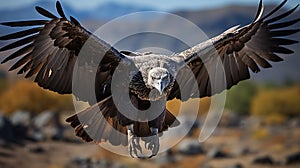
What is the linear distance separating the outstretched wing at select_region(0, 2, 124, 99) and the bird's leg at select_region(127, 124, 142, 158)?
1.20m

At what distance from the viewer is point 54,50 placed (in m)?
13.3

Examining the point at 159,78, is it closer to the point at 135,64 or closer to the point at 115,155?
the point at 135,64

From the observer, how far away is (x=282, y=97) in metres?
88.1

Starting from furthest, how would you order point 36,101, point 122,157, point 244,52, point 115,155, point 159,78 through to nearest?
point 36,101
point 115,155
point 122,157
point 244,52
point 159,78

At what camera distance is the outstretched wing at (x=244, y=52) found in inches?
574

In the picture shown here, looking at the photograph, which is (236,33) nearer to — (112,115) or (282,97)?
(112,115)

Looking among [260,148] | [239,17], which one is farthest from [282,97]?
[239,17]

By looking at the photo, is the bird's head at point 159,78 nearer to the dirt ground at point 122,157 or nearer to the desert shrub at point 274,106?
the dirt ground at point 122,157

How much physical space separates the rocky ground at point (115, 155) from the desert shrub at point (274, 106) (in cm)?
1052

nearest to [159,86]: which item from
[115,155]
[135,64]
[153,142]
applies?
[135,64]

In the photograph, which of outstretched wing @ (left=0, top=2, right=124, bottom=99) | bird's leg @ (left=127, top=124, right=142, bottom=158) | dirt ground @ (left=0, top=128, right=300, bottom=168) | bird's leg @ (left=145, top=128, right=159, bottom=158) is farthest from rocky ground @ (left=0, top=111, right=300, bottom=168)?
outstretched wing @ (left=0, top=2, right=124, bottom=99)

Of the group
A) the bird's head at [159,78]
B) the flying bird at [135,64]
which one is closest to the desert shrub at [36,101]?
the flying bird at [135,64]

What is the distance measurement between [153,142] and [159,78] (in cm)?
184

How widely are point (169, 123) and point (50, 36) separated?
11.8 feet
